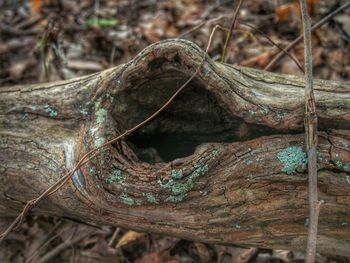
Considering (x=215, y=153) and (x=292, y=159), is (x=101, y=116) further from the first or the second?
(x=292, y=159)

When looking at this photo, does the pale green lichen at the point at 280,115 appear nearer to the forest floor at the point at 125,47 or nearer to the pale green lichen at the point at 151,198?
the pale green lichen at the point at 151,198

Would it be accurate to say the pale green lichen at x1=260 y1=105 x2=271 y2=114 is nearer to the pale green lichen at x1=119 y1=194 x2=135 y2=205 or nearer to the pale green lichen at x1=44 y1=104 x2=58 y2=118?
the pale green lichen at x1=119 y1=194 x2=135 y2=205

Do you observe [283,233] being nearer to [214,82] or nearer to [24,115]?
[214,82]

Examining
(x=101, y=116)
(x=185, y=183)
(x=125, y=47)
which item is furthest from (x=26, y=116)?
(x=125, y=47)

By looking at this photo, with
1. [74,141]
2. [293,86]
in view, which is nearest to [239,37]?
[293,86]

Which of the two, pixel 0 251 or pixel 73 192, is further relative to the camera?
pixel 0 251
